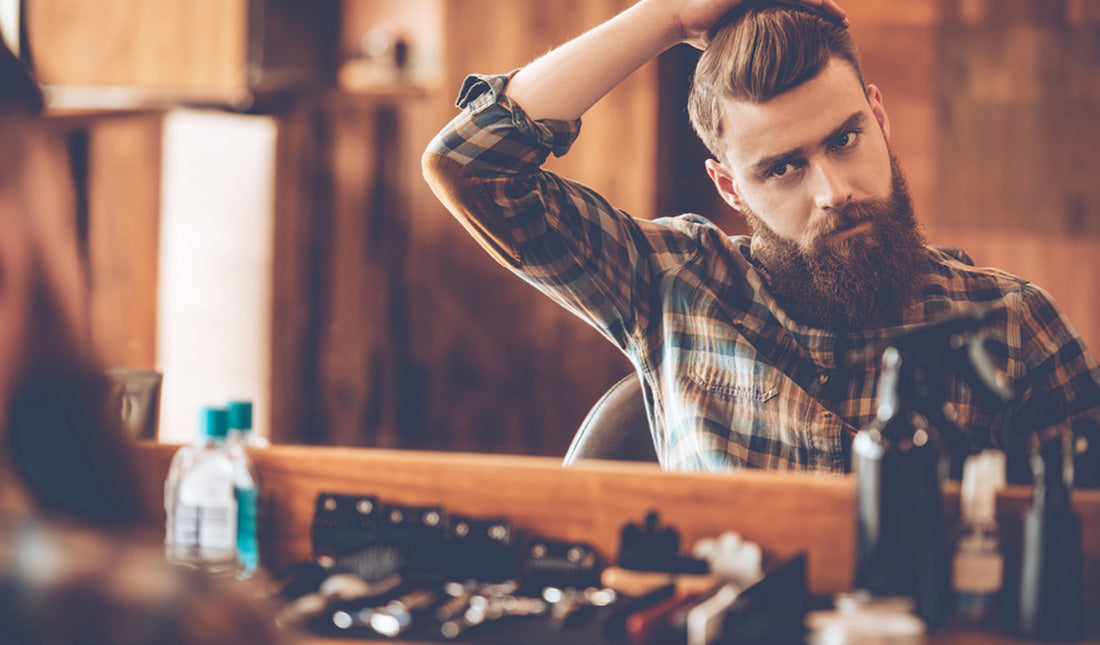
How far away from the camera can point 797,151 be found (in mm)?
1391

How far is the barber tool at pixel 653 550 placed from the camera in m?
0.91

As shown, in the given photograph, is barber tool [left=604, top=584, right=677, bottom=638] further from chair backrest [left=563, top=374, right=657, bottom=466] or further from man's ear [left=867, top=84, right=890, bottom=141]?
man's ear [left=867, top=84, right=890, bottom=141]

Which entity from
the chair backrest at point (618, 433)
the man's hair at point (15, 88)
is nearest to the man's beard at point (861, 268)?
the chair backrest at point (618, 433)

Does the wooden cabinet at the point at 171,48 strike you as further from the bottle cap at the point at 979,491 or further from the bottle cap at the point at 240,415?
the bottle cap at the point at 979,491

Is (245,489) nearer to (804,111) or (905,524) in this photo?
(905,524)

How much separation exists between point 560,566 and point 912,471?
337 mm

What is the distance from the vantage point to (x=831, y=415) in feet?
4.35

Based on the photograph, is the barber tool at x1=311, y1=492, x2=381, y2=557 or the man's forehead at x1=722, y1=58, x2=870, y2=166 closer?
the barber tool at x1=311, y1=492, x2=381, y2=557

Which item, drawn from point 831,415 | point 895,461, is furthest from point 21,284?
point 831,415

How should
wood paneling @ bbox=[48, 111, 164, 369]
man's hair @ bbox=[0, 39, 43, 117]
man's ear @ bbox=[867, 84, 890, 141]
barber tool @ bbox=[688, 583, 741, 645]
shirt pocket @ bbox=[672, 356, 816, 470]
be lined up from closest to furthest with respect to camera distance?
man's hair @ bbox=[0, 39, 43, 117] < barber tool @ bbox=[688, 583, 741, 645] < shirt pocket @ bbox=[672, 356, 816, 470] < man's ear @ bbox=[867, 84, 890, 141] < wood paneling @ bbox=[48, 111, 164, 369]

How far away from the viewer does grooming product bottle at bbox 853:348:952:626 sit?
0.81 m

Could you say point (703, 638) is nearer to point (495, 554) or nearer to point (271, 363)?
point (495, 554)

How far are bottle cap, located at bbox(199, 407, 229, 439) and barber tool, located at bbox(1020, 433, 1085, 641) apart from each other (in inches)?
29.5

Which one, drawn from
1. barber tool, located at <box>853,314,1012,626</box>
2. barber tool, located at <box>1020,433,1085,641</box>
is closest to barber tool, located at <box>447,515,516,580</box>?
barber tool, located at <box>853,314,1012,626</box>
